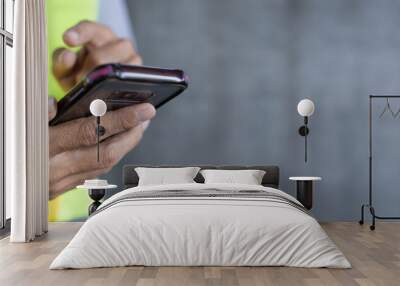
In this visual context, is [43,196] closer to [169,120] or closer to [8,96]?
[8,96]

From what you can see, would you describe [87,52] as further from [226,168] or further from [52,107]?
[226,168]

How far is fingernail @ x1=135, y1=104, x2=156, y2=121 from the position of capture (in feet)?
24.3

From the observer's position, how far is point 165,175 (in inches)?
275

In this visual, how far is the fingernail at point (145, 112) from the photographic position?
7.40 meters

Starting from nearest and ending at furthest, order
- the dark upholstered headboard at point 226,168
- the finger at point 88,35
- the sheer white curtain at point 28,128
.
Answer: the sheer white curtain at point 28,128
the dark upholstered headboard at point 226,168
the finger at point 88,35


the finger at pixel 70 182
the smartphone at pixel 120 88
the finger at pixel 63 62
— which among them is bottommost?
the finger at pixel 70 182

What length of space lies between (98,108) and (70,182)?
3.63 ft

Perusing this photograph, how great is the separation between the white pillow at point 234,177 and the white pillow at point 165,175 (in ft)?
0.69

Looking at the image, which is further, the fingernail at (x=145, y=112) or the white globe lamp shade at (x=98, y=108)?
the fingernail at (x=145, y=112)

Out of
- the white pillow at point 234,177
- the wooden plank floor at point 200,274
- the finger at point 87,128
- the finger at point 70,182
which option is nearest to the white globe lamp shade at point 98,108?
the finger at point 87,128

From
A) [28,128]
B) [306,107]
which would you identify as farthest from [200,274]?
[306,107]

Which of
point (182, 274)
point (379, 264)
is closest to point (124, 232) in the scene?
point (182, 274)

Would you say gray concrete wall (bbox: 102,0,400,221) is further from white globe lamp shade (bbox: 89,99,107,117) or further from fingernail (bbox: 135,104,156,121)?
white globe lamp shade (bbox: 89,99,107,117)

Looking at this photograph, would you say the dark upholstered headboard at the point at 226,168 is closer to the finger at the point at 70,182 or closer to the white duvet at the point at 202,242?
the finger at the point at 70,182
